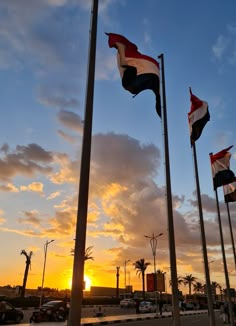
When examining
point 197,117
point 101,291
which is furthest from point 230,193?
point 101,291

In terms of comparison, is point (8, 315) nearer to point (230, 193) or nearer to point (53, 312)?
point (53, 312)

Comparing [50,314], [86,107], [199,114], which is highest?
[199,114]

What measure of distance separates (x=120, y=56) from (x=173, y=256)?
6161 mm

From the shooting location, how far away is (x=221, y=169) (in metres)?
22.1

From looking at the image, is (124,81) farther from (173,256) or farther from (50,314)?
(50,314)

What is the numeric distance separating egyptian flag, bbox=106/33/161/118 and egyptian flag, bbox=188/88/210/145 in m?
5.41

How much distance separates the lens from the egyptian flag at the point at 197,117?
1661 centimetres

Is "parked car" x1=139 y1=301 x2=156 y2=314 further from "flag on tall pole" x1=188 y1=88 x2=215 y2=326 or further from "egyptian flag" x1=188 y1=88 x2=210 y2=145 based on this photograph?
"egyptian flag" x1=188 y1=88 x2=210 y2=145

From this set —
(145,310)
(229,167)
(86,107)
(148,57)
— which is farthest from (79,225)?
(145,310)

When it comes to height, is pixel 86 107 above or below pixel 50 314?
above

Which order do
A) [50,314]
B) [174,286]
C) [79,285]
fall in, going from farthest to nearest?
[50,314] < [174,286] < [79,285]

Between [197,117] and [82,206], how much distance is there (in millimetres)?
11326

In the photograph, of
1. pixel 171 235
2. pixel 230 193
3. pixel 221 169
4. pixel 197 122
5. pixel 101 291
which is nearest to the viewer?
pixel 171 235

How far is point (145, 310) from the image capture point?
50.8 metres
